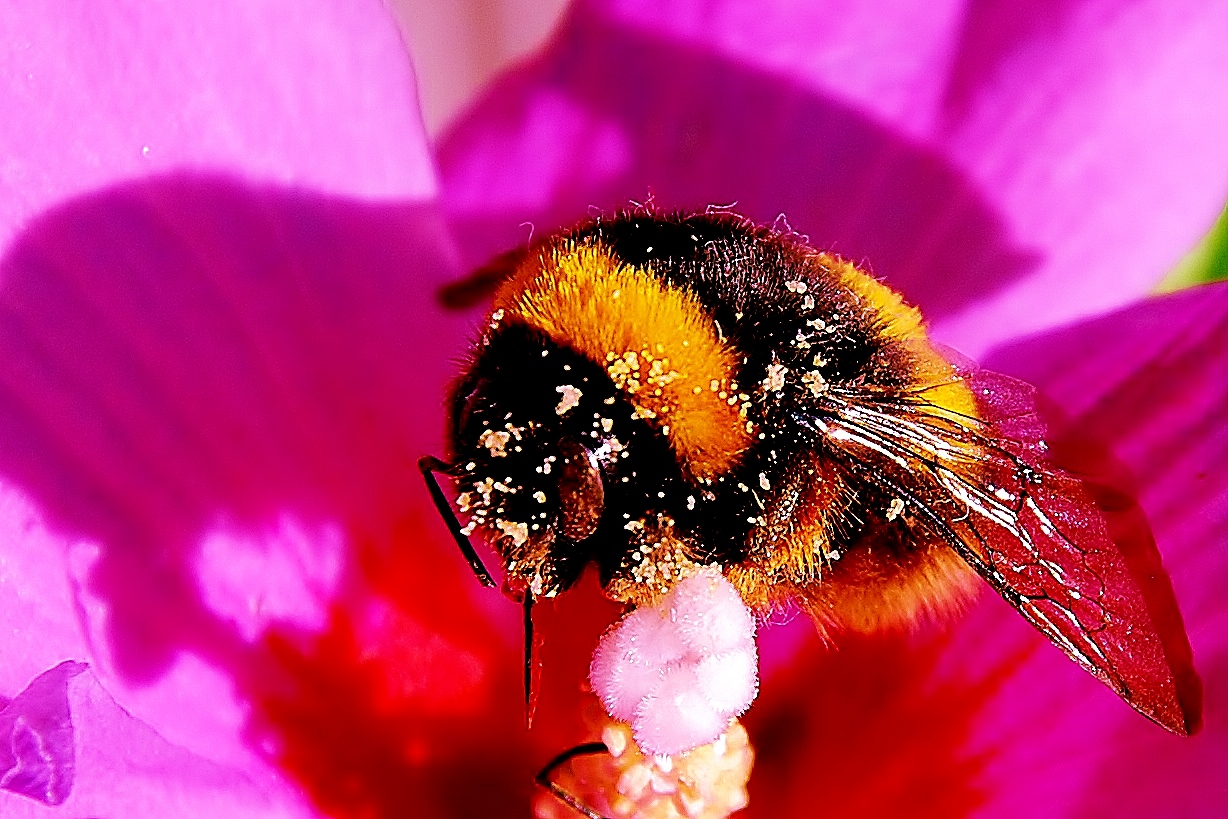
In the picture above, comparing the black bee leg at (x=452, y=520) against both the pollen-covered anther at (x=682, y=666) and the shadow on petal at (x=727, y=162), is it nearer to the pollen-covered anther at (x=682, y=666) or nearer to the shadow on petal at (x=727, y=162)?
the pollen-covered anther at (x=682, y=666)

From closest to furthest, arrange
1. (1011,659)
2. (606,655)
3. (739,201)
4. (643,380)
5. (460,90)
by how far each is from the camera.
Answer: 1. (643,380)
2. (606,655)
3. (1011,659)
4. (739,201)
5. (460,90)

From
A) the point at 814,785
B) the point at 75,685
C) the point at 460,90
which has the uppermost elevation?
the point at 75,685

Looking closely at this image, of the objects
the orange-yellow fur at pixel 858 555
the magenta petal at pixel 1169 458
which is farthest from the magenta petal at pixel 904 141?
the orange-yellow fur at pixel 858 555

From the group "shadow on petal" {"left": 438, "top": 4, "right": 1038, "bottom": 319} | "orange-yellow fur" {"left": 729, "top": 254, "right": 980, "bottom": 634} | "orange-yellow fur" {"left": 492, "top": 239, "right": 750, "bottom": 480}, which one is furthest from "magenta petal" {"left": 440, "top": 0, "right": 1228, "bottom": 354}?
"orange-yellow fur" {"left": 492, "top": 239, "right": 750, "bottom": 480}

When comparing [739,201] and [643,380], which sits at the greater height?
[643,380]

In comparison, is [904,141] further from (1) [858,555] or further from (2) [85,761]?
(2) [85,761]

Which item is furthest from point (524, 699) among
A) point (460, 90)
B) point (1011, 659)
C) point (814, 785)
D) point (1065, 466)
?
point (460, 90)

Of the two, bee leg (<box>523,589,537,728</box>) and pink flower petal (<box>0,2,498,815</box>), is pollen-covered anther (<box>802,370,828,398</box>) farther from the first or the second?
pink flower petal (<box>0,2,498,815</box>)

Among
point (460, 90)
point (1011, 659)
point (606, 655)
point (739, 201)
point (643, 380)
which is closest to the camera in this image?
point (643, 380)

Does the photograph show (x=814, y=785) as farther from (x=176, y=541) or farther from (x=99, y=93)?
(x=99, y=93)
